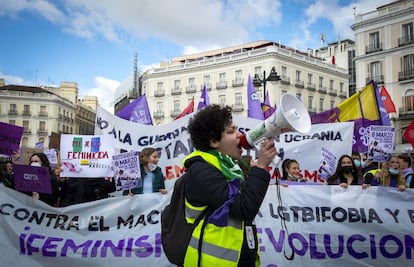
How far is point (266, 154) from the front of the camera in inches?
83.0

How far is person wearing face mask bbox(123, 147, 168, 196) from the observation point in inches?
221

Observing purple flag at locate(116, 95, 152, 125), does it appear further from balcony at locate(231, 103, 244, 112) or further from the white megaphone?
balcony at locate(231, 103, 244, 112)

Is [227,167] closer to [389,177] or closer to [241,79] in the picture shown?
[389,177]

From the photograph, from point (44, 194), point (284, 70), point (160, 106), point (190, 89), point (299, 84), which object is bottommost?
point (44, 194)

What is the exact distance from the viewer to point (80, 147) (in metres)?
6.92

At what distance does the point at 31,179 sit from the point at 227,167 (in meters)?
3.24

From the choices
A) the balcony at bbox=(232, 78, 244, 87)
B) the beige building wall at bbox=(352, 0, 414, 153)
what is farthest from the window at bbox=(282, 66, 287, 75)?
the beige building wall at bbox=(352, 0, 414, 153)

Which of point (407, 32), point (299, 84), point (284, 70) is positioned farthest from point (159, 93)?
point (407, 32)

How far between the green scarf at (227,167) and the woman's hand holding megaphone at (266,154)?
6.4 inches

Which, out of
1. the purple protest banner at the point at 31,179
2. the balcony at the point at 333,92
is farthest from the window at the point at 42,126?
the purple protest banner at the point at 31,179

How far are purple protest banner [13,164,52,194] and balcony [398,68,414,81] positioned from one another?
3387 centimetres

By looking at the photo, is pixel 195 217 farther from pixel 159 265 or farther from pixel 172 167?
pixel 172 167

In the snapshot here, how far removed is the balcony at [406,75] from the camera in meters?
33.2

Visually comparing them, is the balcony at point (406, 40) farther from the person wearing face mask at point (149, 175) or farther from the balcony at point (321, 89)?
the person wearing face mask at point (149, 175)
